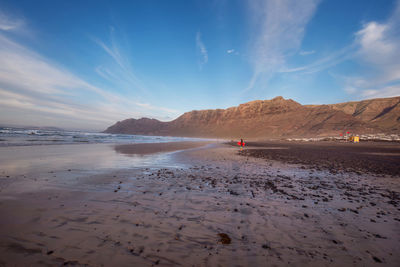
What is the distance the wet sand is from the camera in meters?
2.93

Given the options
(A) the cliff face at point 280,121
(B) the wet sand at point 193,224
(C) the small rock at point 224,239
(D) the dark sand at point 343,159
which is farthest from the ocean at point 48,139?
(A) the cliff face at point 280,121

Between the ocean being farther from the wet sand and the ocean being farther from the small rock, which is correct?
the small rock

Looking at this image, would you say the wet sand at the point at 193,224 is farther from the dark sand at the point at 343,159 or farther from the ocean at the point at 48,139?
the ocean at the point at 48,139

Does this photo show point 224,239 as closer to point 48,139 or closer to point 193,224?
point 193,224

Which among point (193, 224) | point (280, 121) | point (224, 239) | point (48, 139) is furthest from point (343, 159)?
point (280, 121)

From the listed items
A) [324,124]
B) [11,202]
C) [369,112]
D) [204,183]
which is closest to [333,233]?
[204,183]

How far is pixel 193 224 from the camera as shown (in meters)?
4.07

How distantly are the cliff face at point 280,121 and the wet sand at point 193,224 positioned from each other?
77288mm

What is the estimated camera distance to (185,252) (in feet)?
10.1

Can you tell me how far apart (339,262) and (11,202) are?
8.12m

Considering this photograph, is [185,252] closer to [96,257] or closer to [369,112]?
[96,257]

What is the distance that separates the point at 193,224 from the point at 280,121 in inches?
4372

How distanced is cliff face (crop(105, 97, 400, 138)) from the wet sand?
77288 millimetres

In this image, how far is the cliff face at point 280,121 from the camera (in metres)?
74.7
